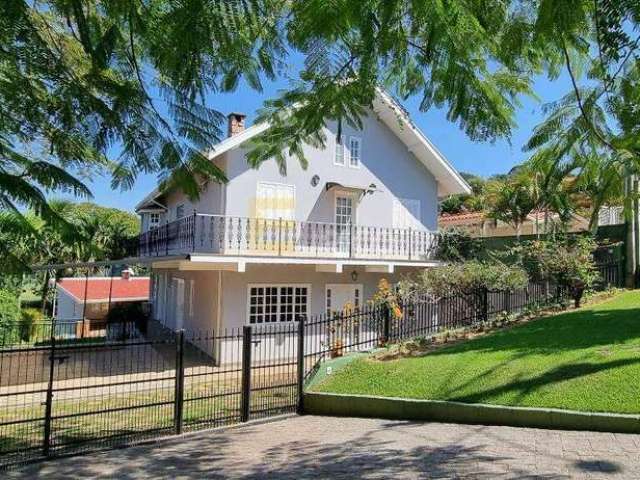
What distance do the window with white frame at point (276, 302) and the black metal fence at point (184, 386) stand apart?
1.68 feet

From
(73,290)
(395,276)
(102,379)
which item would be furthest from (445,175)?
(73,290)

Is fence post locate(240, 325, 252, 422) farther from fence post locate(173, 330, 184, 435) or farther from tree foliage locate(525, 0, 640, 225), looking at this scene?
tree foliage locate(525, 0, 640, 225)

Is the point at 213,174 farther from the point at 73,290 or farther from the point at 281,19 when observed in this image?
the point at 73,290

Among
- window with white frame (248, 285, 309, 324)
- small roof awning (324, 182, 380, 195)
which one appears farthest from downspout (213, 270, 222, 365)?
small roof awning (324, 182, 380, 195)

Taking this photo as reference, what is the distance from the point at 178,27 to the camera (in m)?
3.09

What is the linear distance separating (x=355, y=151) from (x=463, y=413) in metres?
13.5

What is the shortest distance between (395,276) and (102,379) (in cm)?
1071

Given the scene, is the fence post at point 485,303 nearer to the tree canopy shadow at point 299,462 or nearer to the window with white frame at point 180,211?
the tree canopy shadow at point 299,462

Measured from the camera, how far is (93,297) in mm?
30219

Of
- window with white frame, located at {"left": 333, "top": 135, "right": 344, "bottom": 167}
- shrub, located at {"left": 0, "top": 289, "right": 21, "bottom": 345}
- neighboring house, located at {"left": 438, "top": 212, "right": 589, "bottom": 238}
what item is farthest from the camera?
neighboring house, located at {"left": 438, "top": 212, "right": 589, "bottom": 238}

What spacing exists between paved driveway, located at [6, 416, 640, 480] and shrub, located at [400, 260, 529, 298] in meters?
6.20

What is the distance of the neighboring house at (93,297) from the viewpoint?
29844 mm

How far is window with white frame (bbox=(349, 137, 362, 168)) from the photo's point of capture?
20.0 metres

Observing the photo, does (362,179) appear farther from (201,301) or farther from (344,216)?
(201,301)
